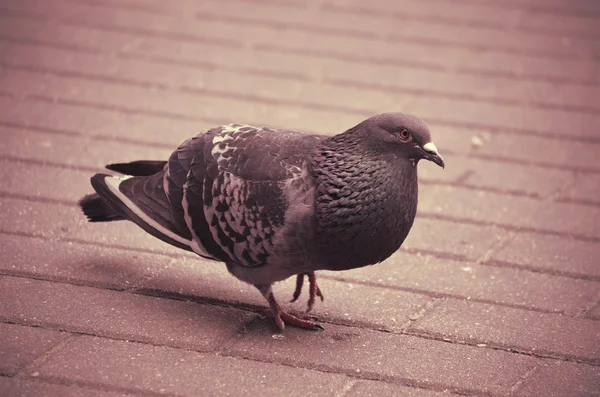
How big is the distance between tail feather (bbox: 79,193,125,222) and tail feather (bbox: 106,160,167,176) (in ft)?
0.48

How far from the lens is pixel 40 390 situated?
10.6 feet

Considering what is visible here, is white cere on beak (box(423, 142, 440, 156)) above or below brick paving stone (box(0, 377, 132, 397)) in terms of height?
above

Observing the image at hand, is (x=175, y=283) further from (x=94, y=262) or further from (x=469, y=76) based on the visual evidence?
(x=469, y=76)

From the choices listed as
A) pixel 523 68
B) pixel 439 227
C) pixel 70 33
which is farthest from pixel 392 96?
pixel 70 33

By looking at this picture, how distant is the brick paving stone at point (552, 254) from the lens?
4.41 m

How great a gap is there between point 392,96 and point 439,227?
4.78 ft

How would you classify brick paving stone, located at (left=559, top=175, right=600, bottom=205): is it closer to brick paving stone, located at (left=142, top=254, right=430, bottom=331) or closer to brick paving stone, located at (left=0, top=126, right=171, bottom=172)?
brick paving stone, located at (left=142, top=254, right=430, bottom=331)

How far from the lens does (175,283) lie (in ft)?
13.5

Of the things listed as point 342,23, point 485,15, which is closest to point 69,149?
point 342,23

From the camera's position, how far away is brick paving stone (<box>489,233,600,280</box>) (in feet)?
14.5

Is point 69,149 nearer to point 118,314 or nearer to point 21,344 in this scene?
point 118,314

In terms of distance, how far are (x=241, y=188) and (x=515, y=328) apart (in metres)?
1.19

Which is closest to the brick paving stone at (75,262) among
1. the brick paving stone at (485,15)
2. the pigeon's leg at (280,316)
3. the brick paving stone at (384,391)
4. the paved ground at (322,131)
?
the paved ground at (322,131)

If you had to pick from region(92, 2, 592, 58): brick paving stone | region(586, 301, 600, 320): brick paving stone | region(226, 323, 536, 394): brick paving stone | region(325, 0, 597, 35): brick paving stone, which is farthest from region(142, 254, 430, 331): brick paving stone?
region(325, 0, 597, 35): brick paving stone
